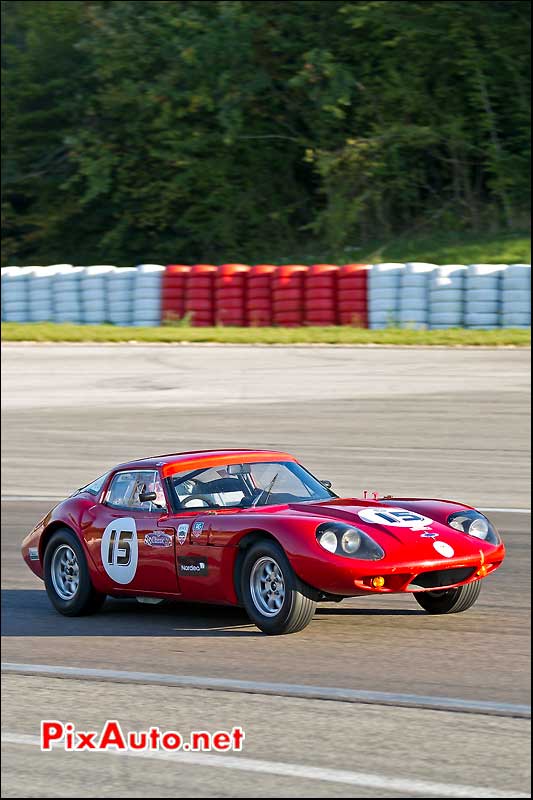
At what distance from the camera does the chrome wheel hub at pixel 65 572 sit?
1800 millimetres

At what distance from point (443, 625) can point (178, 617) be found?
406 millimetres

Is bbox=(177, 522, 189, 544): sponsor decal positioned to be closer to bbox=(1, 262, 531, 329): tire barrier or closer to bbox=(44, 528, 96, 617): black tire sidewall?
bbox=(44, 528, 96, 617): black tire sidewall

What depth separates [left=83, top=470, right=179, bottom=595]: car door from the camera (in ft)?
5.67

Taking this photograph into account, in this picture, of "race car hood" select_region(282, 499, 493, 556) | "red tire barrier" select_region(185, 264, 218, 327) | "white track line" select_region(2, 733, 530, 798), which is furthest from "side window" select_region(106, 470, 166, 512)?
"red tire barrier" select_region(185, 264, 218, 327)

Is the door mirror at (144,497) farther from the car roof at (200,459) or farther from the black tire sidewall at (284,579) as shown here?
the black tire sidewall at (284,579)

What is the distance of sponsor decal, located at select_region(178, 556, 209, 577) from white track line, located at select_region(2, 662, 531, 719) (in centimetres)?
41

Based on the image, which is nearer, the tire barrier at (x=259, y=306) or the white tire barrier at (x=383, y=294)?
the tire barrier at (x=259, y=306)

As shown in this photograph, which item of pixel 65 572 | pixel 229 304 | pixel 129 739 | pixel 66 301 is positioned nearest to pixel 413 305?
pixel 229 304

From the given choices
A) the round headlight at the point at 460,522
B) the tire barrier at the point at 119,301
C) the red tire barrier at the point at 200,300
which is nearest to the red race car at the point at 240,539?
the round headlight at the point at 460,522

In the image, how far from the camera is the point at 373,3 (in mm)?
46562

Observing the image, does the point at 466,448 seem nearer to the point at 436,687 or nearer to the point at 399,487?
the point at 399,487

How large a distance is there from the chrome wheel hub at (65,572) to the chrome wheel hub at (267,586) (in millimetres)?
282

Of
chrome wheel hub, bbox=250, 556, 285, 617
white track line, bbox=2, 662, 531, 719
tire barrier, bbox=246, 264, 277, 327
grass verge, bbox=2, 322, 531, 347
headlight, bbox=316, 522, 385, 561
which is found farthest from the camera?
tire barrier, bbox=246, 264, 277, 327

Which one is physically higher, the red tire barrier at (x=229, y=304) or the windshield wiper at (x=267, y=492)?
the red tire barrier at (x=229, y=304)
